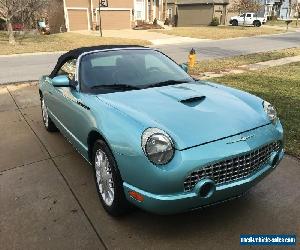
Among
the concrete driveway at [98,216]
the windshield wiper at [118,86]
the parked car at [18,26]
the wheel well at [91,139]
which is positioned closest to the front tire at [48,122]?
the concrete driveway at [98,216]

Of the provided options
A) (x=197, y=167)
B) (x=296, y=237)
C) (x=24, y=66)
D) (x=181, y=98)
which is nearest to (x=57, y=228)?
(x=197, y=167)

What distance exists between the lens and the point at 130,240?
3.00 metres

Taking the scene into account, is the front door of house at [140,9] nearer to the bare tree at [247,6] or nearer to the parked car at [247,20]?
the parked car at [247,20]

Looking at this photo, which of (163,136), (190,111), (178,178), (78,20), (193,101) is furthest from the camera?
(78,20)

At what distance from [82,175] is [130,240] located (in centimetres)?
146

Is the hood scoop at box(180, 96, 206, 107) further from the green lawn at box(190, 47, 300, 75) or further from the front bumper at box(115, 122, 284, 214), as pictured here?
the green lawn at box(190, 47, 300, 75)

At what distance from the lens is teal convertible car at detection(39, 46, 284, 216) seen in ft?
8.82

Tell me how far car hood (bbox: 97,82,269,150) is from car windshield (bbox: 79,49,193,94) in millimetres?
230

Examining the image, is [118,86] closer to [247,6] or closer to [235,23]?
[235,23]

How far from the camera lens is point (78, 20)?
36.5m

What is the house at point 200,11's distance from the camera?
155 feet

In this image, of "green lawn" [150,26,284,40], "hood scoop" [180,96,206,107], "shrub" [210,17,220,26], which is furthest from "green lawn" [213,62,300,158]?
"shrub" [210,17,220,26]

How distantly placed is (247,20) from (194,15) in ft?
25.3

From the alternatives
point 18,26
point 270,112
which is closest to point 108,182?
point 270,112
